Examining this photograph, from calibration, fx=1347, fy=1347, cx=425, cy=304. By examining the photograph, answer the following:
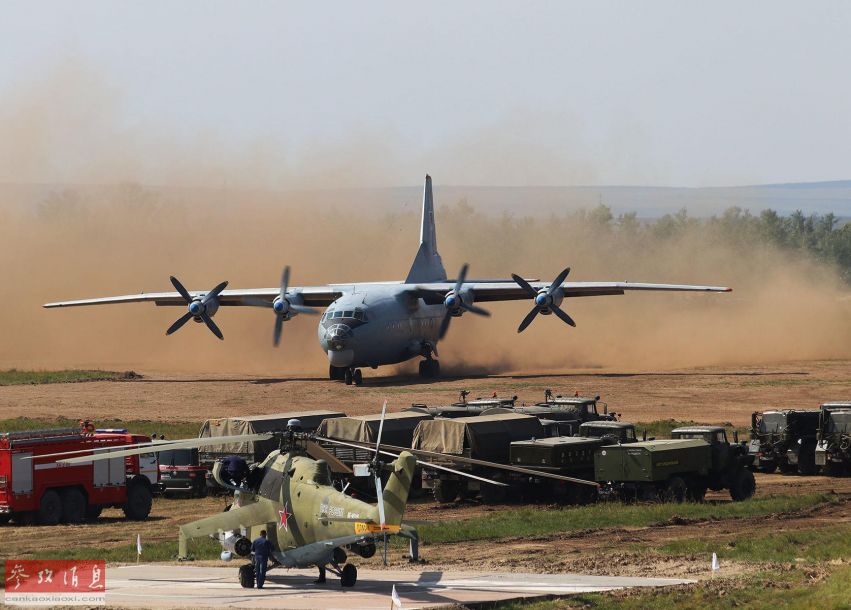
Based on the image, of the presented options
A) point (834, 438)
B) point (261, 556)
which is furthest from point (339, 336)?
point (261, 556)

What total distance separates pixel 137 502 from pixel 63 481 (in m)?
2.19

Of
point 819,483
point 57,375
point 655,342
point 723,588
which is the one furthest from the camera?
point 655,342

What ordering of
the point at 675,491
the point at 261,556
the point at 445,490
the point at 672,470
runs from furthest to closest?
the point at 445,490 → the point at 675,491 → the point at 672,470 → the point at 261,556

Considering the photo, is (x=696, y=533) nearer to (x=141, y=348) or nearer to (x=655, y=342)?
(x=655, y=342)

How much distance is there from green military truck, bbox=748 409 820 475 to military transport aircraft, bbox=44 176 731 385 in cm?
2219

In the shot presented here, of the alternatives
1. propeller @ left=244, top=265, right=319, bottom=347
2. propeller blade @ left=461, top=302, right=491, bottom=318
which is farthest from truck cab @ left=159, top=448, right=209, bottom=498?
propeller blade @ left=461, top=302, right=491, bottom=318

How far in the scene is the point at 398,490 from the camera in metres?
20.2

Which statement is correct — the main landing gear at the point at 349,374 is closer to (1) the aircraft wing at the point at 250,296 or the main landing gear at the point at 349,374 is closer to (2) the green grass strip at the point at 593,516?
(1) the aircraft wing at the point at 250,296

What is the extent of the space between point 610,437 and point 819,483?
21.7ft

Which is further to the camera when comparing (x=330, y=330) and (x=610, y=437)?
(x=330, y=330)

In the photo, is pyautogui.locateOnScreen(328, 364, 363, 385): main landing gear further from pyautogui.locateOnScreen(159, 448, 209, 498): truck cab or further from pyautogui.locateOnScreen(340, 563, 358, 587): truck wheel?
pyautogui.locateOnScreen(340, 563, 358, 587): truck wheel

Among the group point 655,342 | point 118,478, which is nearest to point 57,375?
point 655,342

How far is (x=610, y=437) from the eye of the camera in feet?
112

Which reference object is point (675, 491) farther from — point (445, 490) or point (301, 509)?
point (301, 509)
